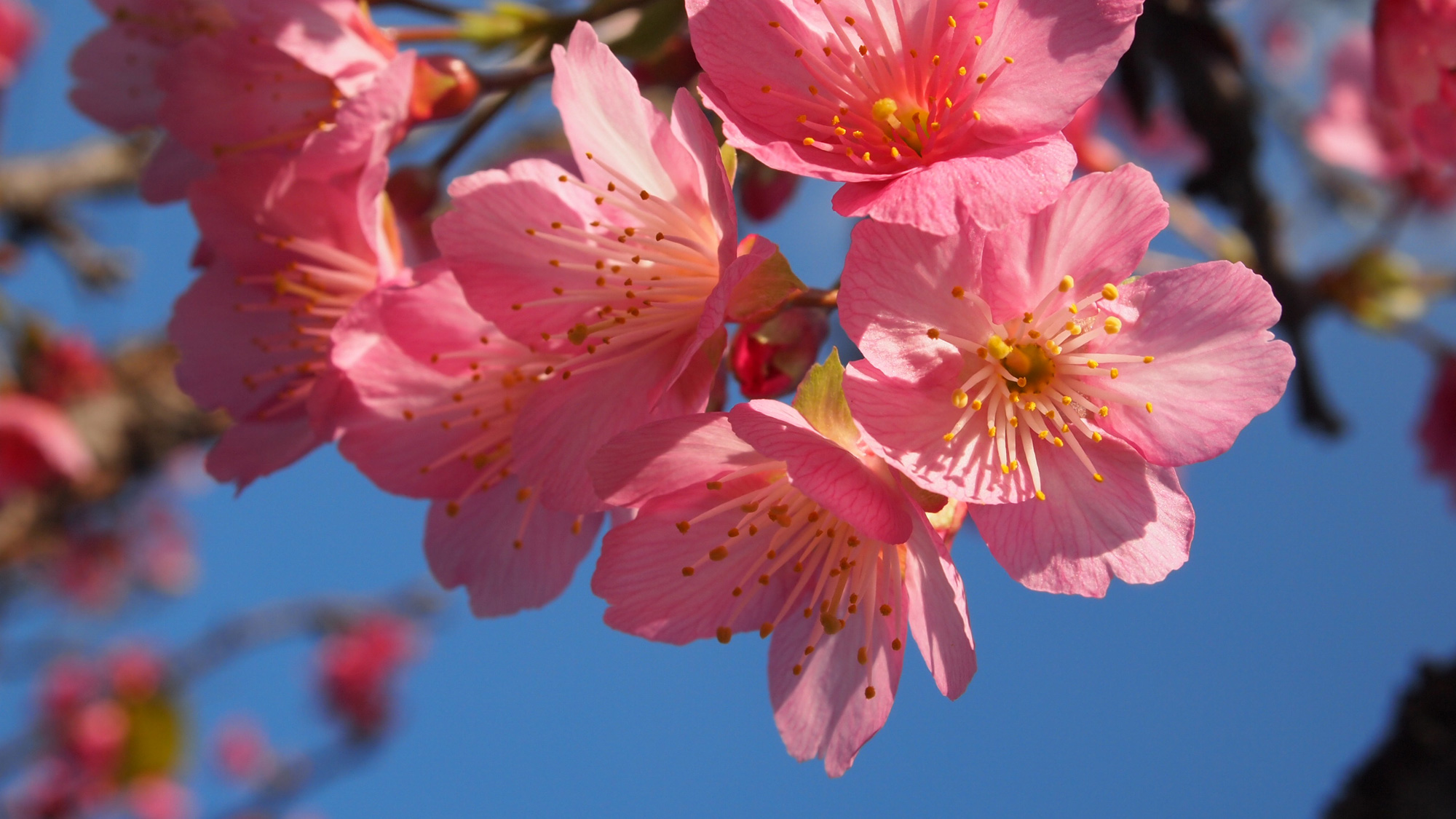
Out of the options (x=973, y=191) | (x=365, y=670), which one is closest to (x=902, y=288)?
(x=973, y=191)

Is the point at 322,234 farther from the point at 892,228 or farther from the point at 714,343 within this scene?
the point at 892,228

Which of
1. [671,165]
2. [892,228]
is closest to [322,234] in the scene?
[671,165]

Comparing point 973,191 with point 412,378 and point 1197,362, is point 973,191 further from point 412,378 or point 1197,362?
point 412,378

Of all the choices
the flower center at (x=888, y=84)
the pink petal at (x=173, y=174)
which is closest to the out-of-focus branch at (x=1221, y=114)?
the flower center at (x=888, y=84)

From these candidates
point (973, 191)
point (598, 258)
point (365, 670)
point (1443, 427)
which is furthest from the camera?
point (365, 670)

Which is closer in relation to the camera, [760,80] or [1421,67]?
[760,80]

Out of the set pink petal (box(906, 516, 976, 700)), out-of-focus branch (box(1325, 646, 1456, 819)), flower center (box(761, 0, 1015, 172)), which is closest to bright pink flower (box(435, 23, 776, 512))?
flower center (box(761, 0, 1015, 172))

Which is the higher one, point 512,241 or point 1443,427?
point 512,241
